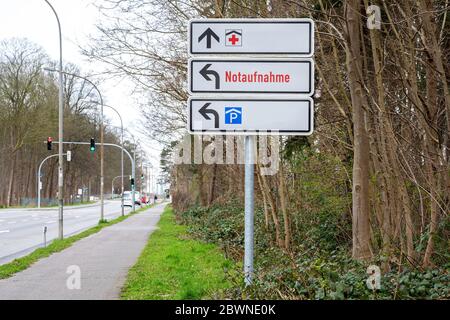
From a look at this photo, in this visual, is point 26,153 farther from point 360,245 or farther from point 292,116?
point 292,116

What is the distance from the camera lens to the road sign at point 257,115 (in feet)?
17.2

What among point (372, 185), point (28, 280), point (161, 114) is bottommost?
point (28, 280)

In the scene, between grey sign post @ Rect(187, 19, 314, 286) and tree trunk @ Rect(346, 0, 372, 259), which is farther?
tree trunk @ Rect(346, 0, 372, 259)

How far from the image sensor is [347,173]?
42.4 feet

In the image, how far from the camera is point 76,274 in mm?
12367

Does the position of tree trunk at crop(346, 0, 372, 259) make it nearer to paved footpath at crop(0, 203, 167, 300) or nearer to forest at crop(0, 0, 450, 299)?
forest at crop(0, 0, 450, 299)

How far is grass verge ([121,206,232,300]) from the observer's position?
947 centimetres

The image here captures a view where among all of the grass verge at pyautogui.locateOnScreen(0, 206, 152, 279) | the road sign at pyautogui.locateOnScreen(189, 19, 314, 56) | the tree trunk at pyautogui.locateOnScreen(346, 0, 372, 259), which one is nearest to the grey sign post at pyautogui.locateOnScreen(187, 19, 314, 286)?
the road sign at pyautogui.locateOnScreen(189, 19, 314, 56)

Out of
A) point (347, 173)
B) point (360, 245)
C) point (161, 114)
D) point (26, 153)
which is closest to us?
point (360, 245)

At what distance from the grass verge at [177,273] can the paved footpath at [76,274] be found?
0.28 m

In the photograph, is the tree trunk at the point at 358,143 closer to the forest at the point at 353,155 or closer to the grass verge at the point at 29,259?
the forest at the point at 353,155

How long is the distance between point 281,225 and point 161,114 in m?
12.6

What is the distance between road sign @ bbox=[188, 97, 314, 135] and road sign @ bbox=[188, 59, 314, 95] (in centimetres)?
8
